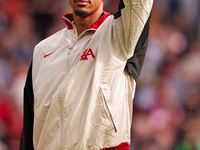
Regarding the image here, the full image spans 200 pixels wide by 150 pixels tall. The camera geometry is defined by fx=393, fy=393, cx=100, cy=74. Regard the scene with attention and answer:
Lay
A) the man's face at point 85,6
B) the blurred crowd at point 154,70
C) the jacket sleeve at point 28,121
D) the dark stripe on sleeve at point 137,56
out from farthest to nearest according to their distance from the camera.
A: the blurred crowd at point 154,70
the jacket sleeve at point 28,121
the man's face at point 85,6
the dark stripe on sleeve at point 137,56

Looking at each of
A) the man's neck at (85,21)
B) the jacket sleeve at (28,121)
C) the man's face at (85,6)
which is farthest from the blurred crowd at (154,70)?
the man's face at (85,6)

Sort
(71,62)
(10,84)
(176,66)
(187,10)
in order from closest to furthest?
(71,62)
(10,84)
(176,66)
(187,10)

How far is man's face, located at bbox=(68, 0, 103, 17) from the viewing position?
2.29 m

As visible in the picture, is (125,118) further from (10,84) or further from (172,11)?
(172,11)

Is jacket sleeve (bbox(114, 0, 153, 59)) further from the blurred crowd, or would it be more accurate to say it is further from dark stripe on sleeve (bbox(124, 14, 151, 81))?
the blurred crowd

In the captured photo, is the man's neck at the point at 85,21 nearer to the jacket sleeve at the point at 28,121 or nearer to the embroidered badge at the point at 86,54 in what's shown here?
the embroidered badge at the point at 86,54

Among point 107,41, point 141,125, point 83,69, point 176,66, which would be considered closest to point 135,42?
point 107,41

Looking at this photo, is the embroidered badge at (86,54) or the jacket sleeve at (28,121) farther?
the jacket sleeve at (28,121)

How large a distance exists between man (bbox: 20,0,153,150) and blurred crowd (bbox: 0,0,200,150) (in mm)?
2842

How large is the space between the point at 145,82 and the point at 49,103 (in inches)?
131

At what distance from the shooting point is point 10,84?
5.21 m

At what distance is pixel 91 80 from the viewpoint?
2119 mm

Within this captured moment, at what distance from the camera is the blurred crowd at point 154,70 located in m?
5.21

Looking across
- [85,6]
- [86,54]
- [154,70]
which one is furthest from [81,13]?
[154,70]
